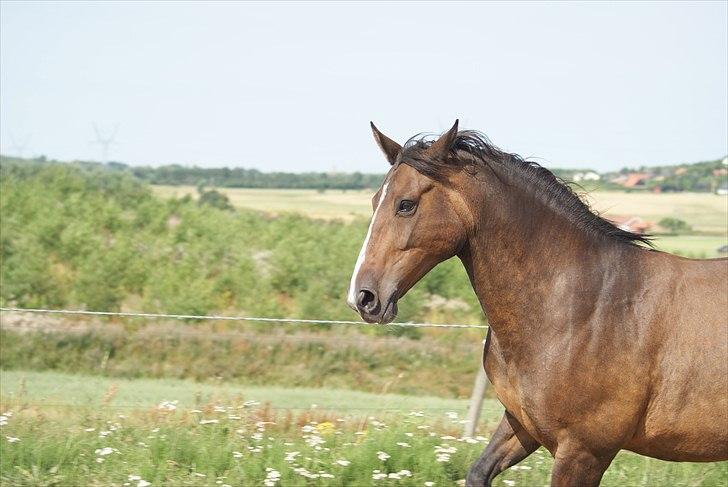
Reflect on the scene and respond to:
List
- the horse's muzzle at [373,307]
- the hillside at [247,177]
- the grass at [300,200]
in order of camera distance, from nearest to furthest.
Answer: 1. the horse's muzzle at [373,307]
2. the grass at [300,200]
3. the hillside at [247,177]

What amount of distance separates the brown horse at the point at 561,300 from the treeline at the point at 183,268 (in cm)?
1342

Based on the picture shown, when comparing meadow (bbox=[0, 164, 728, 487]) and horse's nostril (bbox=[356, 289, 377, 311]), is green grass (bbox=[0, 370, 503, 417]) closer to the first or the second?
meadow (bbox=[0, 164, 728, 487])

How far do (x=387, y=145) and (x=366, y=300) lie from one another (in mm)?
785

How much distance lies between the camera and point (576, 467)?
4.00m

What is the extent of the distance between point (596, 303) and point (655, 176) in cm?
2139

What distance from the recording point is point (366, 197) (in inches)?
1328

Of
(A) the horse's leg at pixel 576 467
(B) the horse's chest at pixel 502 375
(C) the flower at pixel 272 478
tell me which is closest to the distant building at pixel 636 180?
(C) the flower at pixel 272 478

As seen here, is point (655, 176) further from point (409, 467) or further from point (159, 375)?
point (409, 467)

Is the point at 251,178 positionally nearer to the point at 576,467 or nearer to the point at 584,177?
the point at 584,177

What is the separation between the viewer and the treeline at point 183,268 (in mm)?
17797

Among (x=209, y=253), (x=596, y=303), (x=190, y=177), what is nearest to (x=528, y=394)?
(x=596, y=303)

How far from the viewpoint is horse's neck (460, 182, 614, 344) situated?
4.15 m

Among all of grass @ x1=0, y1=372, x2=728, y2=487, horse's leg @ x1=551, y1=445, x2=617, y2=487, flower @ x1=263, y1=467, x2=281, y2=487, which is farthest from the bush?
horse's leg @ x1=551, y1=445, x2=617, y2=487

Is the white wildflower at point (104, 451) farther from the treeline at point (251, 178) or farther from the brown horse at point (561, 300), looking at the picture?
the treeline at point (251, 178)
